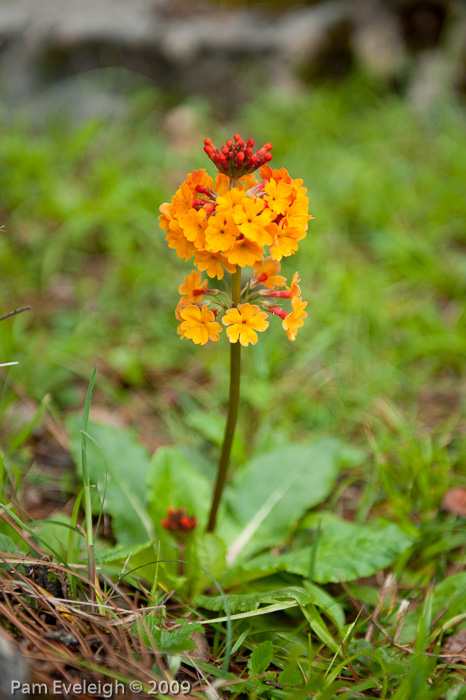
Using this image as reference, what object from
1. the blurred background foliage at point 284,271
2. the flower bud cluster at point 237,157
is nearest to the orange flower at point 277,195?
the flower bud cluster at point 237,157

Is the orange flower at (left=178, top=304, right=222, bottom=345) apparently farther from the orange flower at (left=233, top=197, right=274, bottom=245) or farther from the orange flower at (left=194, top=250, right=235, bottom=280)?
the orange flower at (left=233, top=197, right=274, bottom=245)

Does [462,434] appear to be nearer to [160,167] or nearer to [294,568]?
[294,568]

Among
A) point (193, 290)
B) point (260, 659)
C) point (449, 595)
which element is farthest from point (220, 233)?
point (449, 595)

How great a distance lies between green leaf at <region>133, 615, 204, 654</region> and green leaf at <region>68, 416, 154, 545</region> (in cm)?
70

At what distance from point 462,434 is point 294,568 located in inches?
57.4

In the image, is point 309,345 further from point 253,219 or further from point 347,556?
point 253,219

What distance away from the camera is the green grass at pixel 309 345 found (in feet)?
6.43

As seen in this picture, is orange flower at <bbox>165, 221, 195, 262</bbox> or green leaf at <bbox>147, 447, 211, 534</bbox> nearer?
orange flower at <bbox>165, 221, 195, 262</bbox>

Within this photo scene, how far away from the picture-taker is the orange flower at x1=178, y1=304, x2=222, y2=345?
169 centimetres

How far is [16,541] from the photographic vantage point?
74.7 inches

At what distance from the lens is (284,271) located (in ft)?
12.9

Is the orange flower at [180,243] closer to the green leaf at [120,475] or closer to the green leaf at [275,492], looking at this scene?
the green leaf at [120,475]

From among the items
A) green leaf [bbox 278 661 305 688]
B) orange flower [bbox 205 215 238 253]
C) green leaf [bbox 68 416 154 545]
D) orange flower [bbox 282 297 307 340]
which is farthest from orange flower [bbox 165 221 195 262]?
green leaf [bbox 278 661 305 688]

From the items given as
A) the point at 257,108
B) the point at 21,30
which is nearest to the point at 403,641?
the point at 257,108
